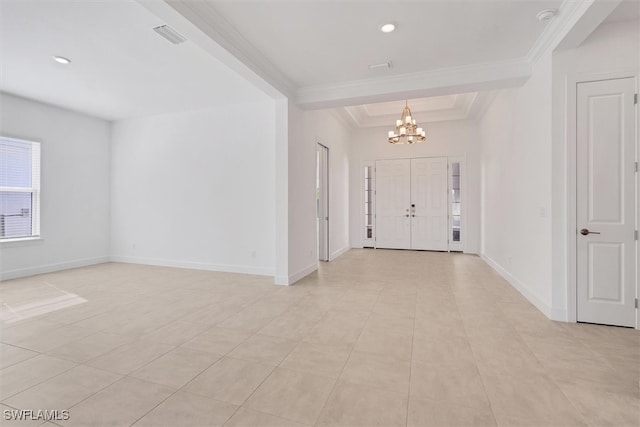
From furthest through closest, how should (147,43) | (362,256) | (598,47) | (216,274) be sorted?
(362,256) < (216,274) < (147,43) < (598,47)

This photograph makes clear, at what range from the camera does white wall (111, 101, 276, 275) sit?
17.3ft

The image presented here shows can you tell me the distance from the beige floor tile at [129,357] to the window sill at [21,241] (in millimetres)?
4233

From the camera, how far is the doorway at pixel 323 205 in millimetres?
6301

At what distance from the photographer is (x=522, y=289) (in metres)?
3.97

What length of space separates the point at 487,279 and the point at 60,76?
7.15m

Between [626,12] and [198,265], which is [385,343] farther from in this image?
[198,265]

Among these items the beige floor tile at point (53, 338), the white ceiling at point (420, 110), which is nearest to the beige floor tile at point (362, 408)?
the beige floor tile at point (53, 338)

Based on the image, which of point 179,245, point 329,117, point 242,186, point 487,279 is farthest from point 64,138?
point 487,279

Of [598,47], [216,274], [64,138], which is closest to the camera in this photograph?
[598,47]

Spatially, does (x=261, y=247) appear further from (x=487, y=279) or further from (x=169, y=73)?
(x=487, y=279)

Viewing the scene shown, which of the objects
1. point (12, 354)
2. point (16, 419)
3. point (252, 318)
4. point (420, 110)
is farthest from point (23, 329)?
point (420, 110)

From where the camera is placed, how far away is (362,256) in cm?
692

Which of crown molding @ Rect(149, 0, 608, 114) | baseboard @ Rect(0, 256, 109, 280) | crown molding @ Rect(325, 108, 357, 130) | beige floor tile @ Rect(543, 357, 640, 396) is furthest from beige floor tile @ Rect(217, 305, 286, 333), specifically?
baseboard @ Rect(0, 256, 109, 280)

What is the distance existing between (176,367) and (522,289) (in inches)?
166
